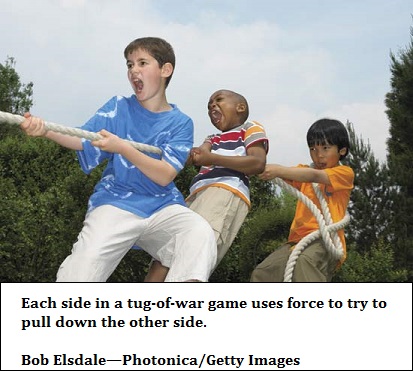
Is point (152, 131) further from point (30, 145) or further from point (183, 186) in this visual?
point (30, 145)

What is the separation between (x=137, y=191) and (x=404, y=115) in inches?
450

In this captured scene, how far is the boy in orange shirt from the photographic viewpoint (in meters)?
3.65

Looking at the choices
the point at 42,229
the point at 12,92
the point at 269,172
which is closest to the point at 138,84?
the point at 269,172

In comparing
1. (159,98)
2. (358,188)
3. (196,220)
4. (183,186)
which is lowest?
(196,220)

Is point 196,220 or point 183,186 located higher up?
point 183,186

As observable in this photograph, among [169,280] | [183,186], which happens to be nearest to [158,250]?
[169,280]

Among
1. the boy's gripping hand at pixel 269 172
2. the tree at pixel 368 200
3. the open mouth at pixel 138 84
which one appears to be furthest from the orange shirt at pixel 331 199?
the tree at pixel 368 200

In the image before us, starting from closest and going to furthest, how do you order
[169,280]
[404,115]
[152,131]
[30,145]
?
[169,280]
[152,131]
[30,145]
[404,115]

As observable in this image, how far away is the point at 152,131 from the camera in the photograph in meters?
3.12

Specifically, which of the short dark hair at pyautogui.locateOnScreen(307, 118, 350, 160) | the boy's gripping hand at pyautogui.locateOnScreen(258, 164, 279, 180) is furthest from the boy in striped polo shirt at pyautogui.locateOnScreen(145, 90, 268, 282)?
the short dark hair at pyautogui.locateOnScreen(307, 118, 350, 160)

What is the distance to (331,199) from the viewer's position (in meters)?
3.97

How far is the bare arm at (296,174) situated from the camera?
3654 mm

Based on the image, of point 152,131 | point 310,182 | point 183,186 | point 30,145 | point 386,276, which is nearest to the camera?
point 152,131

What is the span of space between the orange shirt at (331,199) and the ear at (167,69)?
3.88ft
